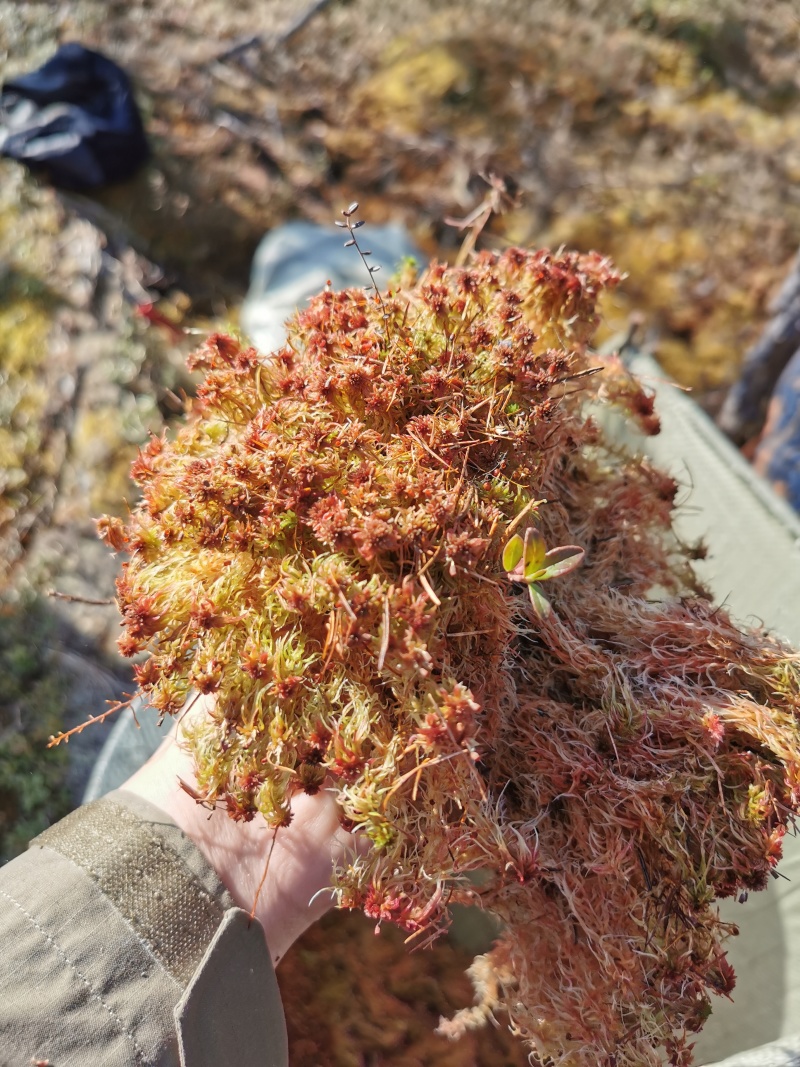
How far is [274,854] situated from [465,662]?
43 cm

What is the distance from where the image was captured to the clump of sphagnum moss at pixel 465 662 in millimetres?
863

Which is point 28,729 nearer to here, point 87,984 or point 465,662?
point 87,984

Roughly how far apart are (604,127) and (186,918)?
13.9ft

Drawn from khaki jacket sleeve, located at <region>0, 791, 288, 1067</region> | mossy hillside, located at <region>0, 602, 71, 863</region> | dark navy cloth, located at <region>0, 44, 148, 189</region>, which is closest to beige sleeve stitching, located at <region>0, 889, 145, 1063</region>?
khaki jacket sleeve, located at <region>0, 791, 288, 1067</region>

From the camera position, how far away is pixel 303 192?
12.0 feet

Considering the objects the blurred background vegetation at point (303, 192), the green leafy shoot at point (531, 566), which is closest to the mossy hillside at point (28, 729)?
the blurred background vegetation at point (303, 192)

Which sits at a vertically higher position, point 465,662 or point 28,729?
point 465,662

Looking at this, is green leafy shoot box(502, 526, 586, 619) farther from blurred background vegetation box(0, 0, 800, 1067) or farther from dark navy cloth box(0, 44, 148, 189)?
dark navy cloth box(0, 44, 148, 189)

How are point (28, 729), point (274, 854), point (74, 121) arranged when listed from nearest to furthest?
point (274, 854) < point (28, 729) < point (74, 121)

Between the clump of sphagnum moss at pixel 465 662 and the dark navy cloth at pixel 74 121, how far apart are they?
3.10 metres

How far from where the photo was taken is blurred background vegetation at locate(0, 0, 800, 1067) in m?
2.78

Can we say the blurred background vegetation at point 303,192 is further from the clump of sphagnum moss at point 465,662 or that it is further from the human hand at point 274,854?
the clump of sphagnum moss at point 465,662

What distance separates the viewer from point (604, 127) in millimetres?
3850

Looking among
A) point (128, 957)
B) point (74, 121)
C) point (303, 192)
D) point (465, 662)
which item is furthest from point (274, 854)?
point (74, 121)
